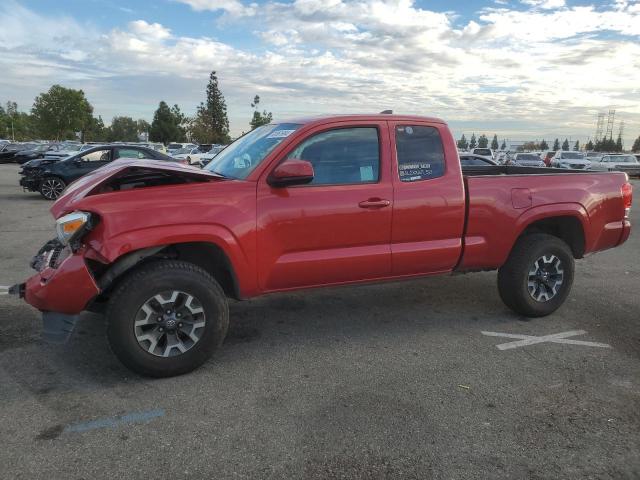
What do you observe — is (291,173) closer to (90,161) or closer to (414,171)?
(414,171)

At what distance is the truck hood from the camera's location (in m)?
3.67

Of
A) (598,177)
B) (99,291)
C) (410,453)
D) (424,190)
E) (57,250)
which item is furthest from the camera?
(598,177)

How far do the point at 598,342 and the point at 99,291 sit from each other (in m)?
4.14

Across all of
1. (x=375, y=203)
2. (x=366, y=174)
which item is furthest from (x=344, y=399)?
(x=366, y=174)

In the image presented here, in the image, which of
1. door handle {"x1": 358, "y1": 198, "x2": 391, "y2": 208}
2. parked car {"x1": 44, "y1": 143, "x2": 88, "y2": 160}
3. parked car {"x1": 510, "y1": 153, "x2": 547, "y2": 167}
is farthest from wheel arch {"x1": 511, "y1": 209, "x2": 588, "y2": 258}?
parked car {"x1": 510, "y1": 153, "x2": 547, "y2": 167}

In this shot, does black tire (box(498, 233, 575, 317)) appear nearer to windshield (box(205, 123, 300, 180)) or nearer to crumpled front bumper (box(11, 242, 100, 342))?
windshield (box(205, 123, 300, 180))

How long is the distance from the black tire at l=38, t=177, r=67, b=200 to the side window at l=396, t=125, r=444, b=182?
41.0 ft

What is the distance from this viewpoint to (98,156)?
14008 mm

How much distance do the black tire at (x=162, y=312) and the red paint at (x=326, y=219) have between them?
0.66 ft

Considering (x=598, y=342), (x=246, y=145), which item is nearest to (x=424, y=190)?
(x=246, y=145)

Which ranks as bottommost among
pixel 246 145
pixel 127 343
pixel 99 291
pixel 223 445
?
pixel 223 445

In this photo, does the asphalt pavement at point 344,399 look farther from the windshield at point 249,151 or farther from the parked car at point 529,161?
the parked car at point 529,161

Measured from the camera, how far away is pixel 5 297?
537 cm

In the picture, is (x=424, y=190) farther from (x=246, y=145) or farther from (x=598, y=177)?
(x=598, y=177)
